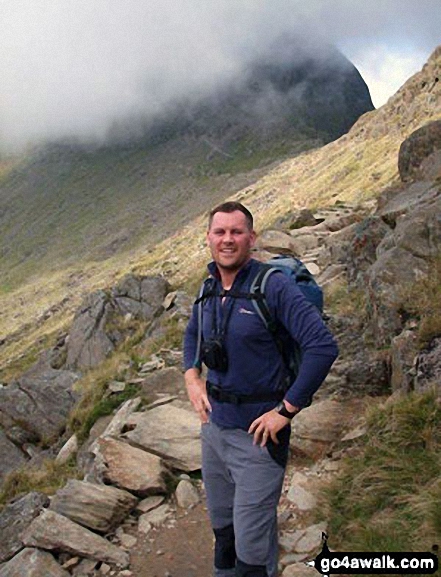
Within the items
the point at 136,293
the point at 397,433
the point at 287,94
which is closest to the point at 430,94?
the point at 136,293

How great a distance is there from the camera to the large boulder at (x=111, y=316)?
20984mm

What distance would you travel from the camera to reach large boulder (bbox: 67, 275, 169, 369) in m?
21.0

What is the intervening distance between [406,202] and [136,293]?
12412 millimetres

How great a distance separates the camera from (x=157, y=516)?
24.4 ft

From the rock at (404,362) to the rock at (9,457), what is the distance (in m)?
11.3

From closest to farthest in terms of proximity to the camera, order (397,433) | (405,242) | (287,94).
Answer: (397,433), (405,242), (287,94)

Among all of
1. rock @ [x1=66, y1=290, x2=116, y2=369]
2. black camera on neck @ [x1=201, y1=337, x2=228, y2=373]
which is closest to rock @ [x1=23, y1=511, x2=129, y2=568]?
black camera on neck @ [x1=201, y1=337, x2=228, y2=373]

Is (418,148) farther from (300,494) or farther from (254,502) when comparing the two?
(254,502)

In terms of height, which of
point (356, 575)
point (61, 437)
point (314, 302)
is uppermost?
point (314, 302)

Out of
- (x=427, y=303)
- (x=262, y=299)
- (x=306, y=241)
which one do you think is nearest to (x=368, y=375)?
(x=427, y=303)

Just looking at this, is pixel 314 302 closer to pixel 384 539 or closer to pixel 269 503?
pixel 269 503

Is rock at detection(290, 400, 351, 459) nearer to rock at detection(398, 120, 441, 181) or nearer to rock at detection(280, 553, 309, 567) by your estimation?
rock at detection(280, 553, 309, 567)

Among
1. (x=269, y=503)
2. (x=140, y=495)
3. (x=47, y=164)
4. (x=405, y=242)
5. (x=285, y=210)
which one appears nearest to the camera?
(x=269, y=503)

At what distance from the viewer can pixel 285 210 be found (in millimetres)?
75750
